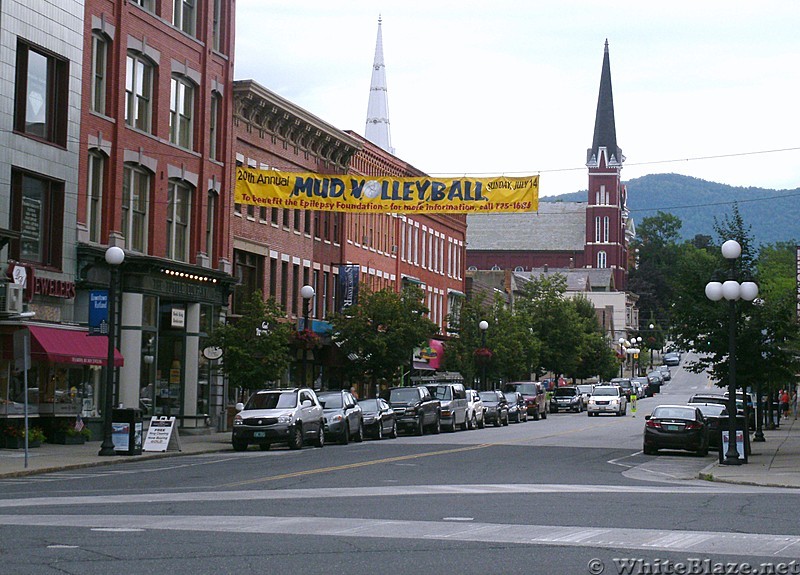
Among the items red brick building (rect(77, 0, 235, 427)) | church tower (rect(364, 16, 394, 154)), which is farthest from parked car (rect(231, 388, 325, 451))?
church tower (rect(364, 16, 394, 154))

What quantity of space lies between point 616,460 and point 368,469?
28.8 feet

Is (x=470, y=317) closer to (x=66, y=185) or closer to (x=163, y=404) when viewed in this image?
(x=163, y=404)

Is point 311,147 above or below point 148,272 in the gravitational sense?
Result: above

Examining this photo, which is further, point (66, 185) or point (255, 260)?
point (255, 260)

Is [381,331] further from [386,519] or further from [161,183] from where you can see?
[386,519]

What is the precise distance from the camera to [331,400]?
132 ft

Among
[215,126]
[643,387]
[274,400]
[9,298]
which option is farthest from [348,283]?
[643,387]

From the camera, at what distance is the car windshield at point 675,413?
117ft

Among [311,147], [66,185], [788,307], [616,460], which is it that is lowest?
[616,460]

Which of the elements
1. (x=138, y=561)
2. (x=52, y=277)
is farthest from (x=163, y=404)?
(x=138, y=561)

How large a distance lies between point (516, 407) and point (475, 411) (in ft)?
33.4

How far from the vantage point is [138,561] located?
12.0 meters

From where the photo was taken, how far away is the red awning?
33.7 meters

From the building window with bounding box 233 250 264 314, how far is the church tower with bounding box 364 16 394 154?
53.4 metres
